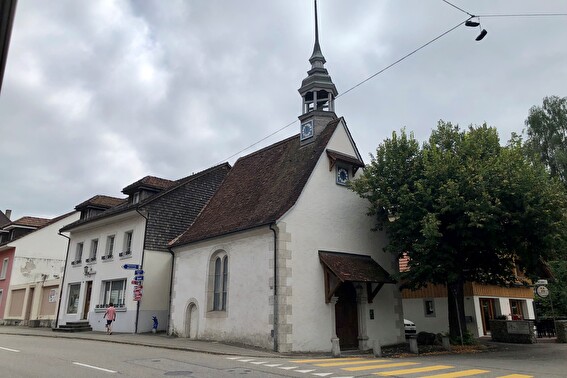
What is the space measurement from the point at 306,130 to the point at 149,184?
10968mm

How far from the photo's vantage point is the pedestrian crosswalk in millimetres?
11030

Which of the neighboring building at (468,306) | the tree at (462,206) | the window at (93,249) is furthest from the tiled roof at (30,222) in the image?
the tree at (462,206)

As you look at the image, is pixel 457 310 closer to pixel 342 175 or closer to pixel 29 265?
pixel 342 175

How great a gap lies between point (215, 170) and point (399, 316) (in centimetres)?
1448

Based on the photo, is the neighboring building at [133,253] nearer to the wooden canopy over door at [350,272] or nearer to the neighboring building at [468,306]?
the wooden canopy over door at [350,272]

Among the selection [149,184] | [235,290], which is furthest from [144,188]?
[235,290]

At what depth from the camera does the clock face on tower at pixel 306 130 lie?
21.9m

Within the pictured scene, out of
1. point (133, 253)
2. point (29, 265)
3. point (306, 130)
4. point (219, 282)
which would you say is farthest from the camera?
point (29, 265)

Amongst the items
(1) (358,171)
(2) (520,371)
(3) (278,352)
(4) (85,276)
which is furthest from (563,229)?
(4) (85,276)

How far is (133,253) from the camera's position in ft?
81.5

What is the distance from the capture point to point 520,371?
12094 millimetres

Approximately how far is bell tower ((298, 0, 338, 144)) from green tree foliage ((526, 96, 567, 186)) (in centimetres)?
2105

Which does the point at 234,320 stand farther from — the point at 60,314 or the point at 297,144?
the point at 60,314

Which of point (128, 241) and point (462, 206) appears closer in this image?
point (462, 206)
